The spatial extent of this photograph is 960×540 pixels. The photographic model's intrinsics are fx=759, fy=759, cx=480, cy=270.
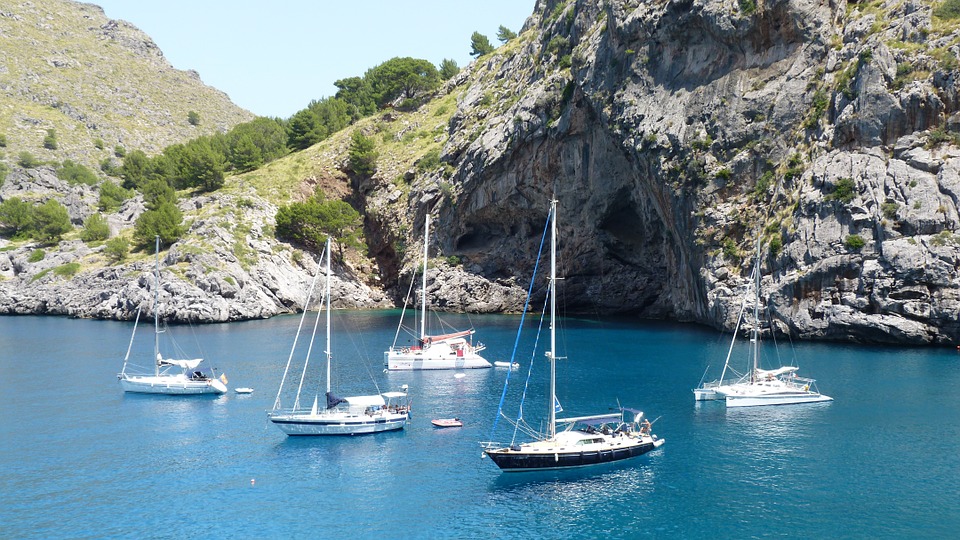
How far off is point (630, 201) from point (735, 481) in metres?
81.9

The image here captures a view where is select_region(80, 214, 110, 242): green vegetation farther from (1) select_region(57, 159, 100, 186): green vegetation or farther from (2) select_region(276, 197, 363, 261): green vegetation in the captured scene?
(1) select_region(57, 159, 100, 186): green vegetation

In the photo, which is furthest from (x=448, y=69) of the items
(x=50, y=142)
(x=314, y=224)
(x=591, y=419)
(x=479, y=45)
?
(x=591, y=419)

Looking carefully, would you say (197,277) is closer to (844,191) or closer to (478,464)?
(478,464)

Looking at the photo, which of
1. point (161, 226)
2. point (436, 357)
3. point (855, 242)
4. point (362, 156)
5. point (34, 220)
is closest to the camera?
point (436, 357)

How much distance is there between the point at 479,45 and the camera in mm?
185375

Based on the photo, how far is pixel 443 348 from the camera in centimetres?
8288

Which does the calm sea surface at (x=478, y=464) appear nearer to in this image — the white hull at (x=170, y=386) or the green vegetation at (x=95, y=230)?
the white hull at (x=170, y=386)

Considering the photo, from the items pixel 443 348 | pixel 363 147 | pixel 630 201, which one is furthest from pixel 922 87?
pixel 363 147

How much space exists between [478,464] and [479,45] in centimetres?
15345

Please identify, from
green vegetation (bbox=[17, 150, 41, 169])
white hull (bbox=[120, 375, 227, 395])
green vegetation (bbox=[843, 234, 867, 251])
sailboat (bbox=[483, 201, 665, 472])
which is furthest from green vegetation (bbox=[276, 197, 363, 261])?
A: sailboat (bbox=[483, 201, 665, 472])

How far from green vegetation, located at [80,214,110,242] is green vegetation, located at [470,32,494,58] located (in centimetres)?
9264

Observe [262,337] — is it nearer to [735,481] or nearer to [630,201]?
[630,201]

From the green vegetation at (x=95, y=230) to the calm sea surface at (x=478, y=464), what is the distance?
77.5m

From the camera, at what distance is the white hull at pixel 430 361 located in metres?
80.6
